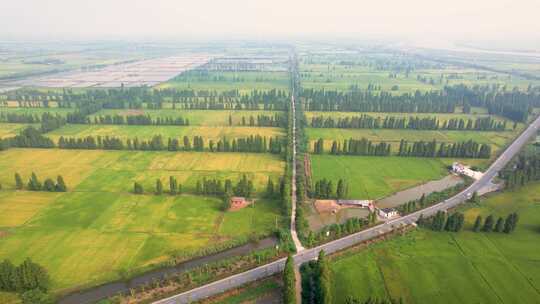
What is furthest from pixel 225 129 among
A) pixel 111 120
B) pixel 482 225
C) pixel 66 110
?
pixel 482 225

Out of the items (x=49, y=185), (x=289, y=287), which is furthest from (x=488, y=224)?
(x=49, y=185)

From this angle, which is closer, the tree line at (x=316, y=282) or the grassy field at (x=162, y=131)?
the tree line at (x=316, y=282)

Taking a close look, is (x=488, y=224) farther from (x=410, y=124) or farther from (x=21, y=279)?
(x=21, y=279)

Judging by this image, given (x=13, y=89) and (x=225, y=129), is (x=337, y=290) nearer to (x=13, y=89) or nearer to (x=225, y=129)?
(x=225, y=129)

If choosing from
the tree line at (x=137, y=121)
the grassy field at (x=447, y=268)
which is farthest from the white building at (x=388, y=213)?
the tree line at (x=137, y=121)

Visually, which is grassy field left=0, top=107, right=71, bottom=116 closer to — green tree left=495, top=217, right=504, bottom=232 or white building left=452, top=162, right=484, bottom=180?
white building left=452, top=162, right=484, bottom=180

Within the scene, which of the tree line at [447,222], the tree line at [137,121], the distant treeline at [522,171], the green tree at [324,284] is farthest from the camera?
the tree line at [137,121]

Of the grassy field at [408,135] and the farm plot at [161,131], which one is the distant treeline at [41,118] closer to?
the farm plot at [161,131]
